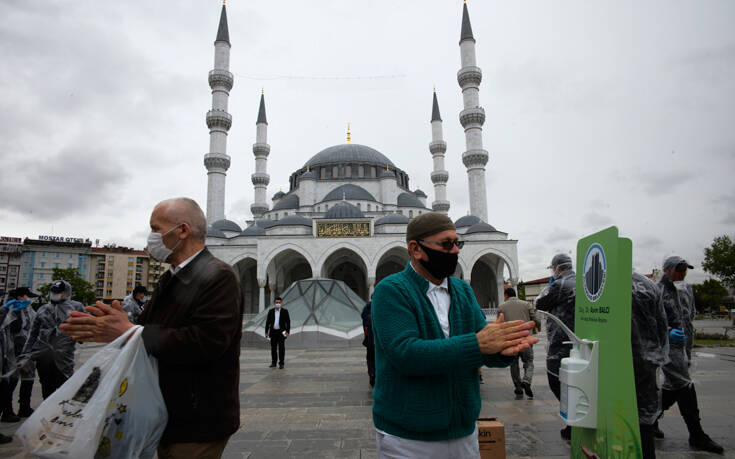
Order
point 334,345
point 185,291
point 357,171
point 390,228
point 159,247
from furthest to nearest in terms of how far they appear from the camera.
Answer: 1. point 357,171
2. point 390,228
3. point 334,345
4. point 159,247
5. point 185,291

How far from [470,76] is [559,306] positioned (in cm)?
2826

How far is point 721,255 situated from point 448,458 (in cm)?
3652

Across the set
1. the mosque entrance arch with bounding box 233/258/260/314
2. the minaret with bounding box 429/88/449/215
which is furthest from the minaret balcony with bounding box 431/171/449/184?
the mosque entrance arch with bounding box 233/258/260/314

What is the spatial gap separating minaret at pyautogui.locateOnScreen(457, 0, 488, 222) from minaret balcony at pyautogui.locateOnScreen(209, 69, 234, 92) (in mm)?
15792

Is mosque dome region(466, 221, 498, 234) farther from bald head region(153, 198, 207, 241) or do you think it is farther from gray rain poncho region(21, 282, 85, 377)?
bald head region(153, 198, 207, 241)

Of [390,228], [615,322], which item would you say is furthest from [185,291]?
[390,228]

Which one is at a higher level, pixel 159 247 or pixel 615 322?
pixel 159 247

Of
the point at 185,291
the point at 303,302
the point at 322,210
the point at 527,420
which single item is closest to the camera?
the point at 185,291

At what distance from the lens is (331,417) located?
14.8 feet

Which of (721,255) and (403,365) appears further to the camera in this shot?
(721,255)

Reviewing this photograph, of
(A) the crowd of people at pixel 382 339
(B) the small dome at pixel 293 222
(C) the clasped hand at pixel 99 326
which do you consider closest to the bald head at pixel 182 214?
(A) the crowd of people at pixel 382 339

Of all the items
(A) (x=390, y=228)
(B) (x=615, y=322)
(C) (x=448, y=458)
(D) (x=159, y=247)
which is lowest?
(C) (x=448, y=458)

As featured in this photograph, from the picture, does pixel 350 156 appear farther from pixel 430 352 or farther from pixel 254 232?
pixel 430 352

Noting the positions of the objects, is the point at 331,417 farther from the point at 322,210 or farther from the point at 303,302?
the point at 322,210
